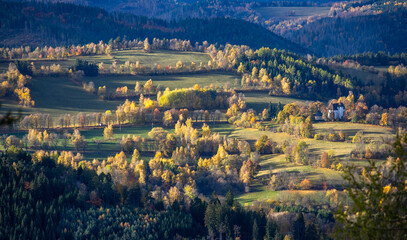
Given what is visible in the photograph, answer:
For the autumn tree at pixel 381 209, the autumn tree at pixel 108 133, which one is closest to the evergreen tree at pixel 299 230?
the autumn tree at pixel 108 133

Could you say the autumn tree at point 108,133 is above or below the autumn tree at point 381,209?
below

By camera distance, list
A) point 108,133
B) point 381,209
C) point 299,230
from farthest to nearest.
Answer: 1. point 108,133
2. point 299,230
3. point 381,209

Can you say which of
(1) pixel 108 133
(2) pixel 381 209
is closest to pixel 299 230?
(2) pixel 381 209

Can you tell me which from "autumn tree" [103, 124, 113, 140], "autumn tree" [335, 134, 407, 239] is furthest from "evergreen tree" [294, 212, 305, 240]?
"autumn tree" [335, 134, 407, 239]

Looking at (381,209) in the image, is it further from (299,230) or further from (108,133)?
(108,133)

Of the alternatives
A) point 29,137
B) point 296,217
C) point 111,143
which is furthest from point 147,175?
point 296,217

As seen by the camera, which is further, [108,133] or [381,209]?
[108,133]

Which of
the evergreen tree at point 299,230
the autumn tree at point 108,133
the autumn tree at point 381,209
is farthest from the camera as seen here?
the autumn tree at point 108,133

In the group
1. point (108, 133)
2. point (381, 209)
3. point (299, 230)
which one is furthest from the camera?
point (108, 133)

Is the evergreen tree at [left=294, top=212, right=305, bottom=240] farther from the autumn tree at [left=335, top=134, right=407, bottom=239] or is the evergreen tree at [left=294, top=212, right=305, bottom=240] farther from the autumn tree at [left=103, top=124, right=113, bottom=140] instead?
the autumn tree at [left=335, top=134, right=407, bottom=239]

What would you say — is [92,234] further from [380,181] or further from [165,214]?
[380,181]

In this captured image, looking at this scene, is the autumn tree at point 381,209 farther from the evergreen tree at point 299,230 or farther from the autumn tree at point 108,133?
the autumn tree at point 108,133

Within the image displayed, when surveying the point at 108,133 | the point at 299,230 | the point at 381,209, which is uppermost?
the point at 381,209
